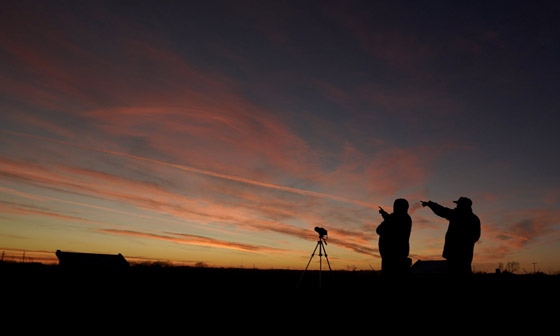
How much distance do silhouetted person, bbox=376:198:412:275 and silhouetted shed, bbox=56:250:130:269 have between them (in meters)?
14.6

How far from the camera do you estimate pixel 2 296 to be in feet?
31.6

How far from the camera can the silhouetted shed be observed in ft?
56.8

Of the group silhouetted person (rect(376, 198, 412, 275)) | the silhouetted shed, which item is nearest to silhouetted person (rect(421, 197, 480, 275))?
silhouetted person (rect(376, 198, 412, 275))

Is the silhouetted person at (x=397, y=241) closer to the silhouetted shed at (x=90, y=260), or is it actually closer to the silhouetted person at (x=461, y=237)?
the silhouetted person at (x=461, y=237)

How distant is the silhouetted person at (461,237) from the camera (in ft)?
27.0

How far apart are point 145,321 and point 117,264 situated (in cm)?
1337

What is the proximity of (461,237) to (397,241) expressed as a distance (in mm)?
1357

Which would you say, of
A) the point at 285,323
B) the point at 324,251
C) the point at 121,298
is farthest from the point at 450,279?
the point at 121,298

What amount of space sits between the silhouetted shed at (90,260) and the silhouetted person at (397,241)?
14.6 meters

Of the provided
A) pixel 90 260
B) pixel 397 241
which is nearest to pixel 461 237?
pixel 397 241

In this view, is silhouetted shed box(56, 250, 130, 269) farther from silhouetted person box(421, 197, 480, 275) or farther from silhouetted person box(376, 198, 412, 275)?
silhouetted person box(421, 197, 480, 275)

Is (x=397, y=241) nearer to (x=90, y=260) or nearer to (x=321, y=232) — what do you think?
(x=321, y=232)

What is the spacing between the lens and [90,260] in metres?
18.0

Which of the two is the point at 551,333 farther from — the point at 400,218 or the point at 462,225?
Result: the point at 400,218
